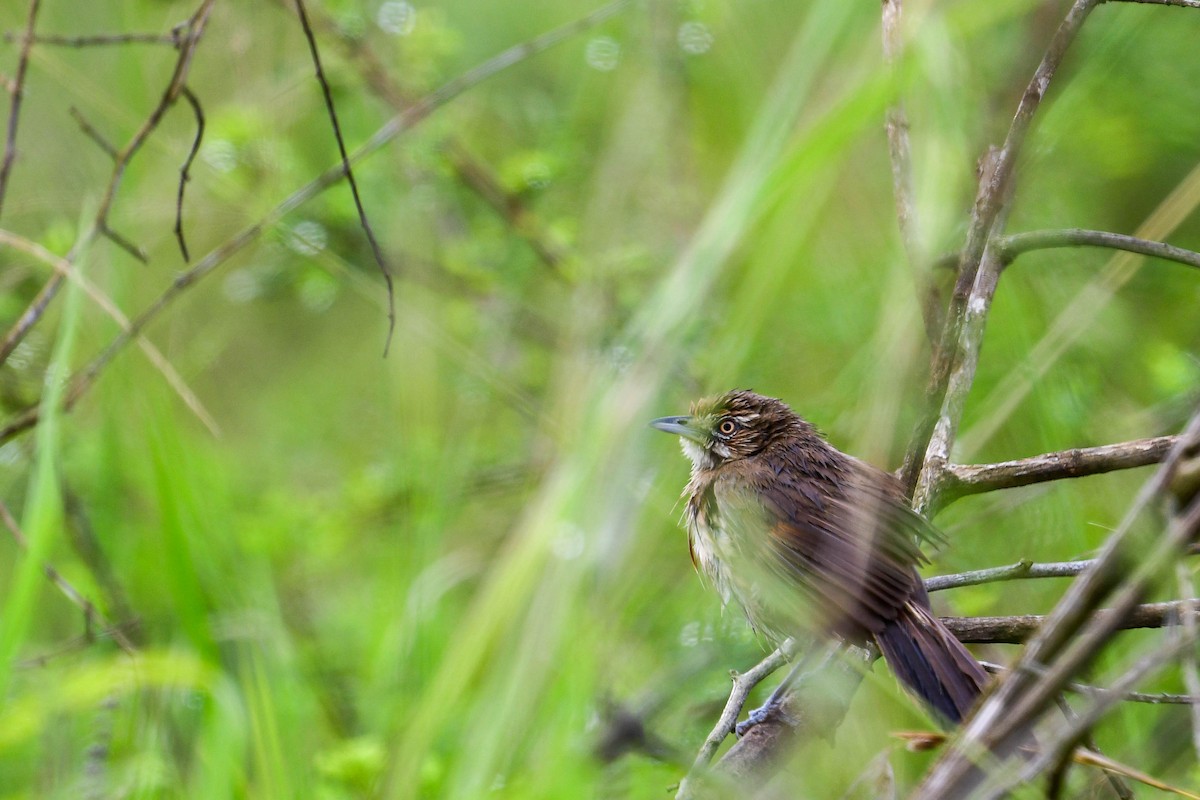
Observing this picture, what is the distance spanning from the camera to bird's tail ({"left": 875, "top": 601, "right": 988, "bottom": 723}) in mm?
2660

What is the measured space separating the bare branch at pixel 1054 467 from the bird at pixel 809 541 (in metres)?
0.15

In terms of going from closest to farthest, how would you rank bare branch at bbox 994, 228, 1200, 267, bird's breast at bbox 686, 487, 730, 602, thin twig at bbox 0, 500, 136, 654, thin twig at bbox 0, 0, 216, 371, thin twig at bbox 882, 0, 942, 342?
thin twig at bbox 882, 0, 942, 342, bare branch at bbox 994, 228, 1200, 267, thin twig at bbox 0, 500, 136, 654, thin twig at bbox 0, 0, 216, 371, bird's breast at bbox 686, 487, 730, 602

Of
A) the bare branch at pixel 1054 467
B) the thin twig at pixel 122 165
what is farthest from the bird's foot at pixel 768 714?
the thin twig at pixel 122 165

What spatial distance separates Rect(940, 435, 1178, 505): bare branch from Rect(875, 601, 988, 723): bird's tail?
0.38 meters

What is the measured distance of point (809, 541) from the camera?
3.32 meters

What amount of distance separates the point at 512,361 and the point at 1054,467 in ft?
13.5

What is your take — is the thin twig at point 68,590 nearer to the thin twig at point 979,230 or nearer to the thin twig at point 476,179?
the thin twig at point 979,230

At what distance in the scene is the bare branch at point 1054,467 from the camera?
2.30 m

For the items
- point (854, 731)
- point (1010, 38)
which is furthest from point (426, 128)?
point (854, 731)

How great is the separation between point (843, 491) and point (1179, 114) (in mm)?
3200

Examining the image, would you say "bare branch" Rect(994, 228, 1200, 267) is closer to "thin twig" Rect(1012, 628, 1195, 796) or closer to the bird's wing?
the bird's wing

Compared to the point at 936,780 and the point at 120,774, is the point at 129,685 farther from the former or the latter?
the point at 936,780

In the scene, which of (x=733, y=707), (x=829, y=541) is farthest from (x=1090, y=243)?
(x=733, y=707)

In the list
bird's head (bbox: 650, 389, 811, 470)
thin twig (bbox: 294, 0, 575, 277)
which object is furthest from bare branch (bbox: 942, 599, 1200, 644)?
thin twig (bbox: 294, 0, 575, 277)
